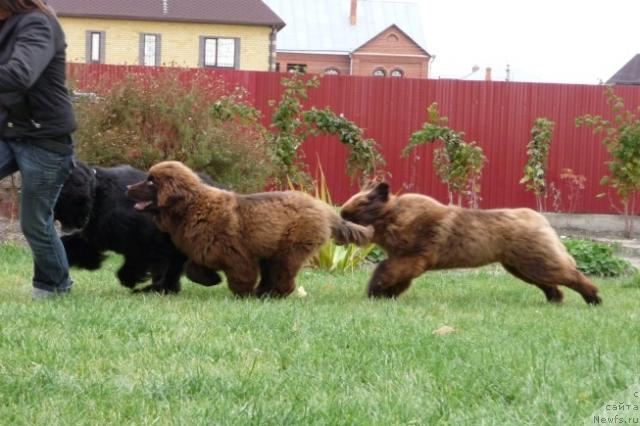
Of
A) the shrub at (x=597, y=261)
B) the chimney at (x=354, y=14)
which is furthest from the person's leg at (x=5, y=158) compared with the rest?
the chimney at (x=354, y=14)

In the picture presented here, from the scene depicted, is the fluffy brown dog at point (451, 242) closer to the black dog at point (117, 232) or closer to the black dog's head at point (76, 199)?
the black dog at point (117, 232)

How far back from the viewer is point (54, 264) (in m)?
7.75

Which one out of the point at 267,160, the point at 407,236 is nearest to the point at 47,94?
the point at 407,236

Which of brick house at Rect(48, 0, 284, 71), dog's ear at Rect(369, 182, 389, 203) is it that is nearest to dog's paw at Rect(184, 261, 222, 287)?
dog's ear at Rect(369, 182, 389, 203)

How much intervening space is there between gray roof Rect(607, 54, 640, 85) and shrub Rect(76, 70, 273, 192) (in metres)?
51.8

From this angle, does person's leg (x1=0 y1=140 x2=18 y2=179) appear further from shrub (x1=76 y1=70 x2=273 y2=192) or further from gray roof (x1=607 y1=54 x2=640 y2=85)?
gray roof (x1=607 y1=54 x2=640 y2=85)

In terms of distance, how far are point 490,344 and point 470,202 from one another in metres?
12.4

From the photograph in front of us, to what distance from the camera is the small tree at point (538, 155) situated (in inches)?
723

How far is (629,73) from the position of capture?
203 ft

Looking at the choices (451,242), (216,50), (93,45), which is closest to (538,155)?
(451,242)

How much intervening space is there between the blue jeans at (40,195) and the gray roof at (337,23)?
62345 millimetres

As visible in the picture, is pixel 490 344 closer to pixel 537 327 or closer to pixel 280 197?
pixel 537 327

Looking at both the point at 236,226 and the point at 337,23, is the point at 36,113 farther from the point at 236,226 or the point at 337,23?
the point at 337,23

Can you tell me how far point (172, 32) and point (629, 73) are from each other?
29757 mm
